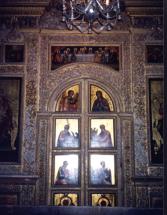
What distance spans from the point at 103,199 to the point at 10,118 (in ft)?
9.97

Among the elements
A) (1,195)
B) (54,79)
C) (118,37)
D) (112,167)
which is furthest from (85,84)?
(1,195)

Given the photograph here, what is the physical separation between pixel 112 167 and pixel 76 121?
1.47 m

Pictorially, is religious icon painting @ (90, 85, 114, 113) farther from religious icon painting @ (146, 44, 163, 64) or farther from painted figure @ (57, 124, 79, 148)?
→ religious icon painting @ (146, 44, 163, 64)

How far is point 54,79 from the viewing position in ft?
32.7

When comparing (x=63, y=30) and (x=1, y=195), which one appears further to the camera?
(x=63, y=30)

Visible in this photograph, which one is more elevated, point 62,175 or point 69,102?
point 69,102

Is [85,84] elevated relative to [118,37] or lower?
lower

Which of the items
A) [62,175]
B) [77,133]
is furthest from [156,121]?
[62,175]

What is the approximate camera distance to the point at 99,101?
9.94 meters

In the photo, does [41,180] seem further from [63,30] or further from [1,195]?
[63,30]

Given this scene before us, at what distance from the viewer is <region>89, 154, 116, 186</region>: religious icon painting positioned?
31.1 feet

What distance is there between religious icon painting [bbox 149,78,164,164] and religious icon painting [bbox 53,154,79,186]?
1.90 metres

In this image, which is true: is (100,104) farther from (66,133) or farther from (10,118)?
(10,118)

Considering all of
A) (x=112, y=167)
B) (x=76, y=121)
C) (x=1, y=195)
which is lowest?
(x=1, y=195)
